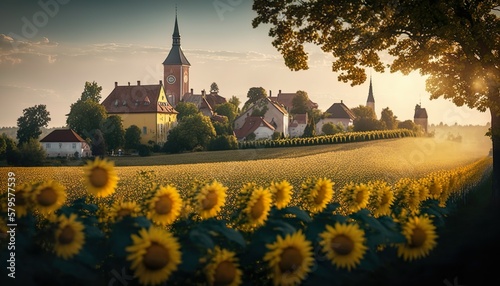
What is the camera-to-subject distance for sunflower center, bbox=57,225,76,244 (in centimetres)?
513

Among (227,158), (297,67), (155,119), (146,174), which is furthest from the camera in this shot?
(155,119)

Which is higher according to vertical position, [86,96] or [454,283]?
[86,96]

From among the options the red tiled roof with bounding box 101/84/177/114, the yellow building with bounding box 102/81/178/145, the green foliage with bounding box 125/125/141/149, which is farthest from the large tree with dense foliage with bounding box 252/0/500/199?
the red tiled roof with bounding box 101/84/177/114

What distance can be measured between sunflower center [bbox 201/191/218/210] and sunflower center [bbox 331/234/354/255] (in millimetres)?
1389

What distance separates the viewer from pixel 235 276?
5.44 metres

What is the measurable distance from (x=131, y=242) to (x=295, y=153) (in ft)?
183

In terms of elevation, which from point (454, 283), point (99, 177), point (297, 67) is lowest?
point (454, 283)

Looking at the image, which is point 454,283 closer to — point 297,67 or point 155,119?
point 297,67

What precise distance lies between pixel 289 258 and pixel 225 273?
606 mm

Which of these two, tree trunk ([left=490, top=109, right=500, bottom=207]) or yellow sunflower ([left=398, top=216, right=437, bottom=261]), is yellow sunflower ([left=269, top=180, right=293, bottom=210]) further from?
tree trunk ([left=490, top=109, right=500, bottom=207])

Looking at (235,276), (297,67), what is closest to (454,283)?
(235,276)

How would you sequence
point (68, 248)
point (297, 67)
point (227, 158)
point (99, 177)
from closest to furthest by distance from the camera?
point (68, 248), point (99, 177), point (297, 67), point (227, 158)

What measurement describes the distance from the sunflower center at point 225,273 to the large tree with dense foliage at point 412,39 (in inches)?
513

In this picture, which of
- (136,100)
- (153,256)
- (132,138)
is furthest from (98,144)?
(153,256)
